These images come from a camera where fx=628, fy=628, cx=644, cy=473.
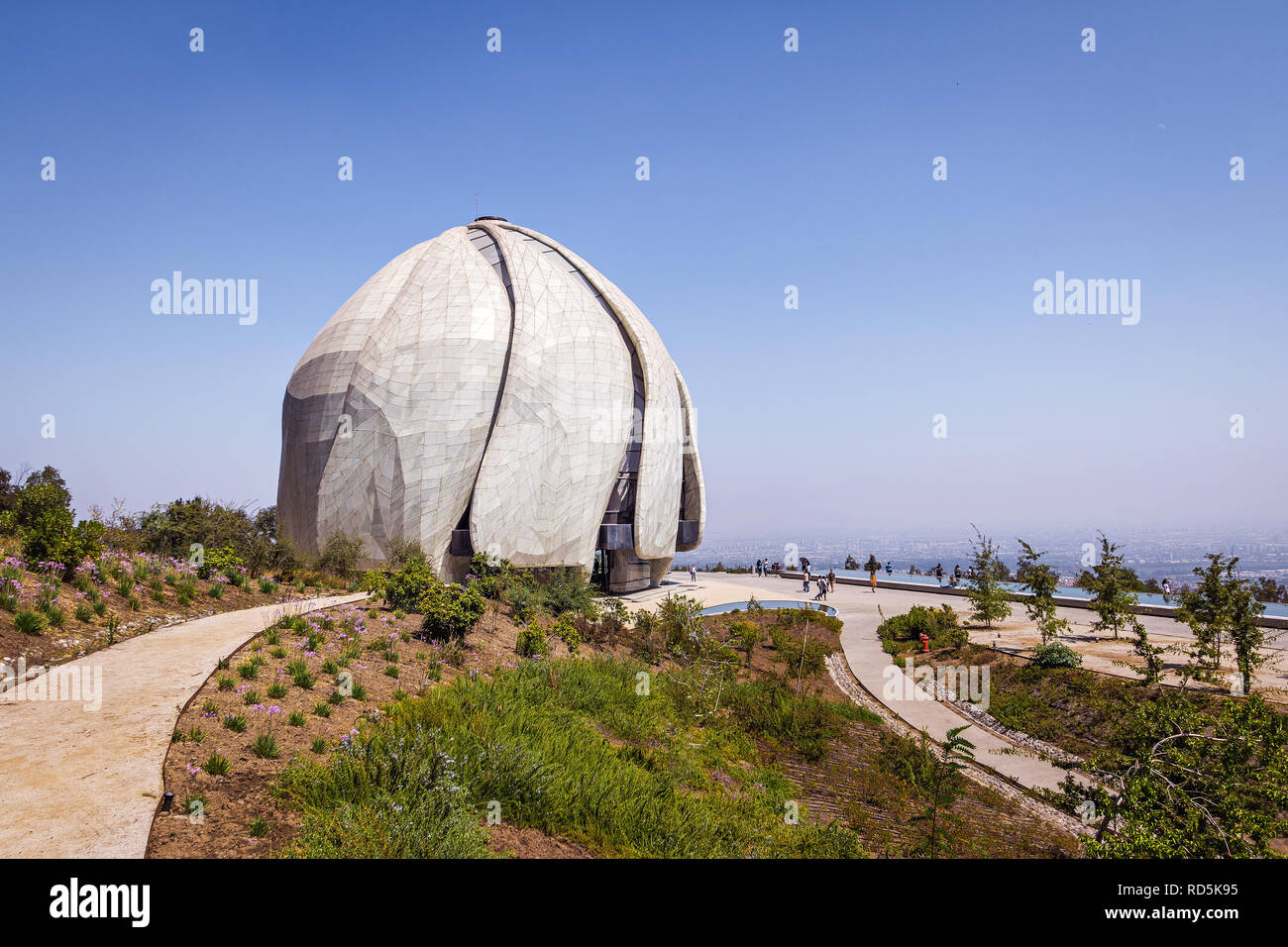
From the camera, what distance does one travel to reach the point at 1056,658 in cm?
1357

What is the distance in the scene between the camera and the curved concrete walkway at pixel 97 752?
159 inches

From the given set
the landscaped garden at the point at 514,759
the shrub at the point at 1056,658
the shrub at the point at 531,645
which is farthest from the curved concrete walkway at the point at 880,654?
the shrub at the point at 531,645

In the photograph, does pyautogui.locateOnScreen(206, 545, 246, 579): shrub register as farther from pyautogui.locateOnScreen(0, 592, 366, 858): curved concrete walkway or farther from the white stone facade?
the white stone facade

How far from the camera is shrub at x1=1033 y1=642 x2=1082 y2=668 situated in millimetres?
13438

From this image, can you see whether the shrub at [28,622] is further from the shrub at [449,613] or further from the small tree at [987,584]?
the small tree at [987,584]

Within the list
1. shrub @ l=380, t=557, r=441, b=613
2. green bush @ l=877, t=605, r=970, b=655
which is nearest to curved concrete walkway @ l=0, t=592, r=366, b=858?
shrub @ l=380, t=557, r=441, b=613

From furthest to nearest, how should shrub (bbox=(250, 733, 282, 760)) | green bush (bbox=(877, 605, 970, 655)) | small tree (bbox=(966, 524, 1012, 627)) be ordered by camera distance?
small tree (bbox=(966, 524, 1012, 627))
green bush (bbox=(877, 605, 970, 655))
shrub (bbox=(250, 733, 282, 760))

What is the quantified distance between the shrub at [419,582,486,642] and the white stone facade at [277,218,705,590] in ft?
37.8

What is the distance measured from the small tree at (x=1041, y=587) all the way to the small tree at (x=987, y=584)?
705 millimetres

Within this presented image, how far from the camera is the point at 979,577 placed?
19.5m

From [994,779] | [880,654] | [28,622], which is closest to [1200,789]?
[994,779]

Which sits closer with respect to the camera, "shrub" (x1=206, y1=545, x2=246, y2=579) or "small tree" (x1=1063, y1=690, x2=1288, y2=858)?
"small tree" (x1=1063, y1=690, x2=1288, y2=858)
